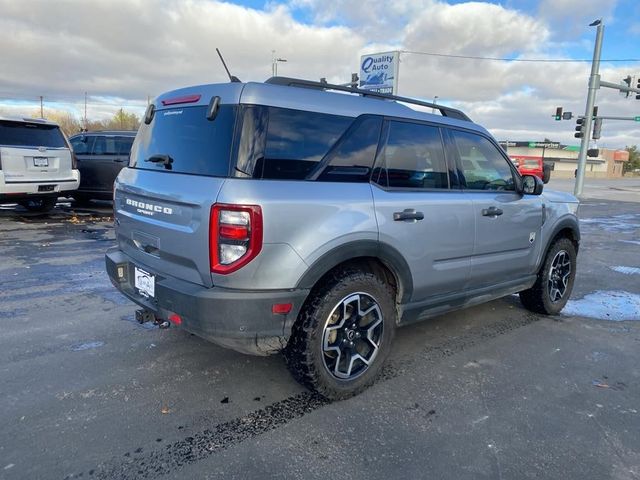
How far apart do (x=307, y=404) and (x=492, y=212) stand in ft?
7.26

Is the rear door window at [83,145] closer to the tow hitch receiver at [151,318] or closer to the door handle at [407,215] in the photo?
the tow hitch receiver at [151,318]

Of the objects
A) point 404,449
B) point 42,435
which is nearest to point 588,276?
point 404,449

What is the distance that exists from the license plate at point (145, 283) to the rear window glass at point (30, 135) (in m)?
7.22

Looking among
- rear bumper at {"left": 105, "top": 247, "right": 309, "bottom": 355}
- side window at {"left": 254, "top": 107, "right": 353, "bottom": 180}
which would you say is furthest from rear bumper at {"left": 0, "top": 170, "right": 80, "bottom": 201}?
side window at {"left": 254, "top": 107, "right": 353, "bottom": 180}

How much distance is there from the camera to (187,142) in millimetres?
3086

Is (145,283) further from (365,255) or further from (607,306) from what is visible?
(607,306)

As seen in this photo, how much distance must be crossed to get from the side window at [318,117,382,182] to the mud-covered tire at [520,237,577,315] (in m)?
2.66

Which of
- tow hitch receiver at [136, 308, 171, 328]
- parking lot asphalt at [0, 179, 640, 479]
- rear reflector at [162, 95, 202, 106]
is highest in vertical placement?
rear reflector at [162, 95, 202, 106]

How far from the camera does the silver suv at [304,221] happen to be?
8.88 ft

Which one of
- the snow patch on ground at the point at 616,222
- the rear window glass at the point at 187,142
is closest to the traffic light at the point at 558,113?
the snow patch on ground at the point at 616,222

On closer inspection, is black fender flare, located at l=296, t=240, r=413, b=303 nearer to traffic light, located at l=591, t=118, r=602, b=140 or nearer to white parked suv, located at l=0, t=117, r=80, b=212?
white parked suv, located at l=0, t=117, r=80, b=212

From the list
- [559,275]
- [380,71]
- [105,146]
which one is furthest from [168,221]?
[380,71]

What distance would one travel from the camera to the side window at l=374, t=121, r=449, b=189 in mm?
3371

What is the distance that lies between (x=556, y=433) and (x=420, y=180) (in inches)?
74.0
